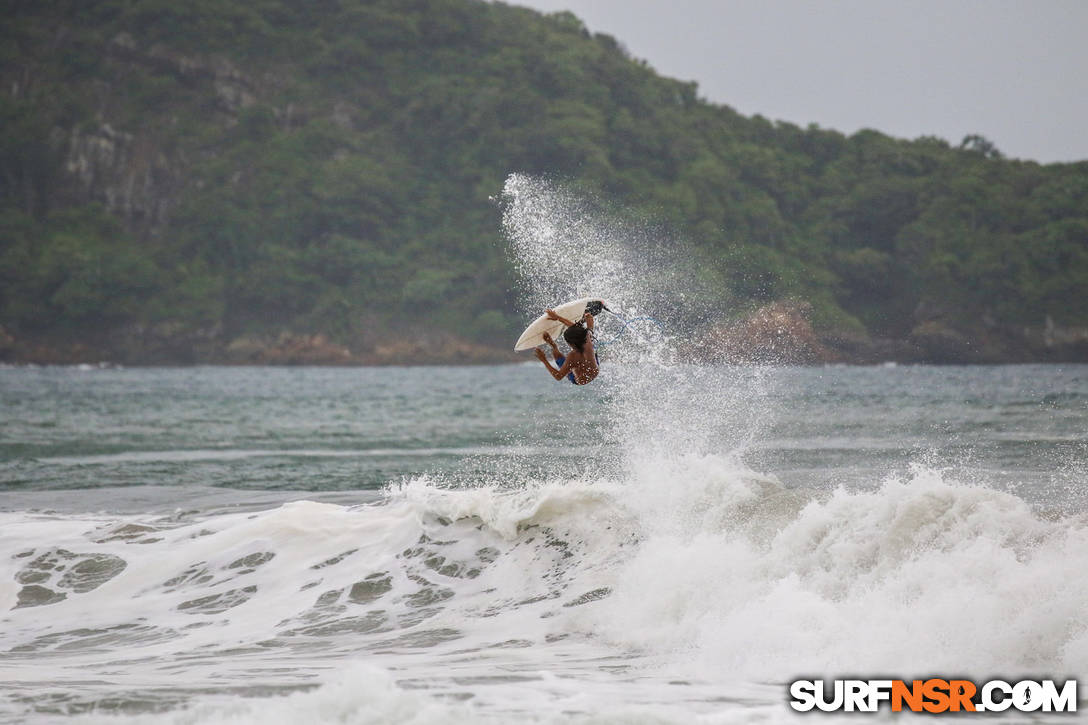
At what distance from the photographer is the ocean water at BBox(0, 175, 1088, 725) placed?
9.77 m

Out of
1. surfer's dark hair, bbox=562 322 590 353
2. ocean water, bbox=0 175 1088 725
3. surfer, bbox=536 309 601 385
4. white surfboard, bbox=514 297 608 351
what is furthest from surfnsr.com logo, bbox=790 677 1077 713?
white surfboard, bbox=514 297 608 351

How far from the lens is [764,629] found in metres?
10.7

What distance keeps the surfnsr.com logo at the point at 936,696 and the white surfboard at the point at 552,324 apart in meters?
7.27

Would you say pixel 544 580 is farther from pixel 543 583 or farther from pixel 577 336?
pixel 577 336

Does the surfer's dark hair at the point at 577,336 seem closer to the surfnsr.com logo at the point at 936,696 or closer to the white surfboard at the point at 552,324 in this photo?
the white surfboard at the point at 552,324

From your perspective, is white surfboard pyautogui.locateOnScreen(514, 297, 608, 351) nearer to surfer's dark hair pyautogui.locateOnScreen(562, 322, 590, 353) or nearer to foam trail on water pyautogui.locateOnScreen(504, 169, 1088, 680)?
surfer's dark hair pyautogui.locateOnScreen(562, 322, 590, 353)

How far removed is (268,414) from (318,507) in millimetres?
30718

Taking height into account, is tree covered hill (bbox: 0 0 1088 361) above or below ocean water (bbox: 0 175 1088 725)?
above

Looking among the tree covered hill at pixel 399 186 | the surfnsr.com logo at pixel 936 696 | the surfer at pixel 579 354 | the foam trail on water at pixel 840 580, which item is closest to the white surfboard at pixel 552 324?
the surfer at pixel 579 354

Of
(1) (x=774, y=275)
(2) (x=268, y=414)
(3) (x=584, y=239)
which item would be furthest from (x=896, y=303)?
(3) (x=584, y=239)

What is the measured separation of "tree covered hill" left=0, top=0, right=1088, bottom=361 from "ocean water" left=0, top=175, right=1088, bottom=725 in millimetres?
71236

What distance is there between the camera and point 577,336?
15094 mm

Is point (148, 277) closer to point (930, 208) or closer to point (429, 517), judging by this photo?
point (930, 208)

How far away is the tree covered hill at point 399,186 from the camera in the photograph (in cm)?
11312
